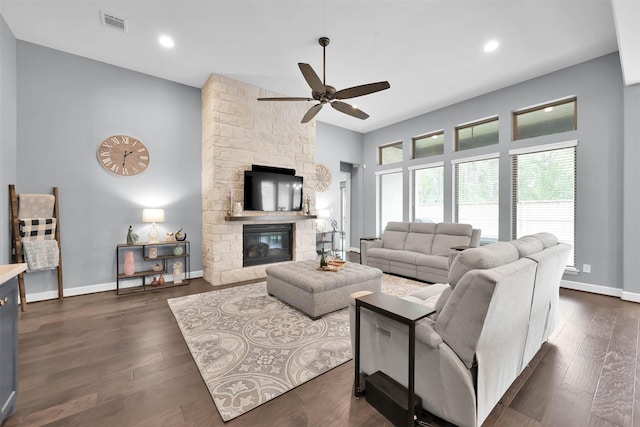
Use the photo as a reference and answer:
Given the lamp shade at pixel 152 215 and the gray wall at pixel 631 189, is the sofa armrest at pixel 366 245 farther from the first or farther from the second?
the lamp shade at pixel 152 215

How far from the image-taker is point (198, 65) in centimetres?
402

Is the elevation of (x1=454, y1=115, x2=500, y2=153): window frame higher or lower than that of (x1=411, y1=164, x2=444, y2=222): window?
higher

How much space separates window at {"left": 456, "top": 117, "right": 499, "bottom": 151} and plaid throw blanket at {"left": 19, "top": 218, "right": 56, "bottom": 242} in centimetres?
698

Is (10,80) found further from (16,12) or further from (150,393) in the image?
(150,393)

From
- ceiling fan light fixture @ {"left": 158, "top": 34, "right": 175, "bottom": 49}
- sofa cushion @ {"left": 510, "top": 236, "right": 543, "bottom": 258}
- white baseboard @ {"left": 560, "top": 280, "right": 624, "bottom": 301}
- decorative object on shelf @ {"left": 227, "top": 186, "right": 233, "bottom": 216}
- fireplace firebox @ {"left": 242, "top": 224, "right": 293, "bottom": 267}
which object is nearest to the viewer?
sofa cushion @ {"left": 510, "top": 236, "right": 543, "bottom": 258}

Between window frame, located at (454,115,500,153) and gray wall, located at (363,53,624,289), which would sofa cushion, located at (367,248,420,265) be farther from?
window frame, located at (454,115,500,153)

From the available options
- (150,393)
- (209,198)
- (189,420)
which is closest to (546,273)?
(189,420)

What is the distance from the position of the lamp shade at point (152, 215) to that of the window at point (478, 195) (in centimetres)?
557

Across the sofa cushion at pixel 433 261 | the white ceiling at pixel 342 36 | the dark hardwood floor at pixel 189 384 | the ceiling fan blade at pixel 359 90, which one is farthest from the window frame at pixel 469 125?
the dark hardwood floor at pixel 189 384

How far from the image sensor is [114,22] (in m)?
3.10

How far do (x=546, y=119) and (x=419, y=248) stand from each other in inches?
118

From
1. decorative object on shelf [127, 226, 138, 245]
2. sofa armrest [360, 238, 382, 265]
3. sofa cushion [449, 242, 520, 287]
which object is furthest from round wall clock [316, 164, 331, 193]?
sofa cushion [449, 242, 520, 287]

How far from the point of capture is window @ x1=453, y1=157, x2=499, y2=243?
16.3 ft

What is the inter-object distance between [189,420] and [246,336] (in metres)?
0.98
